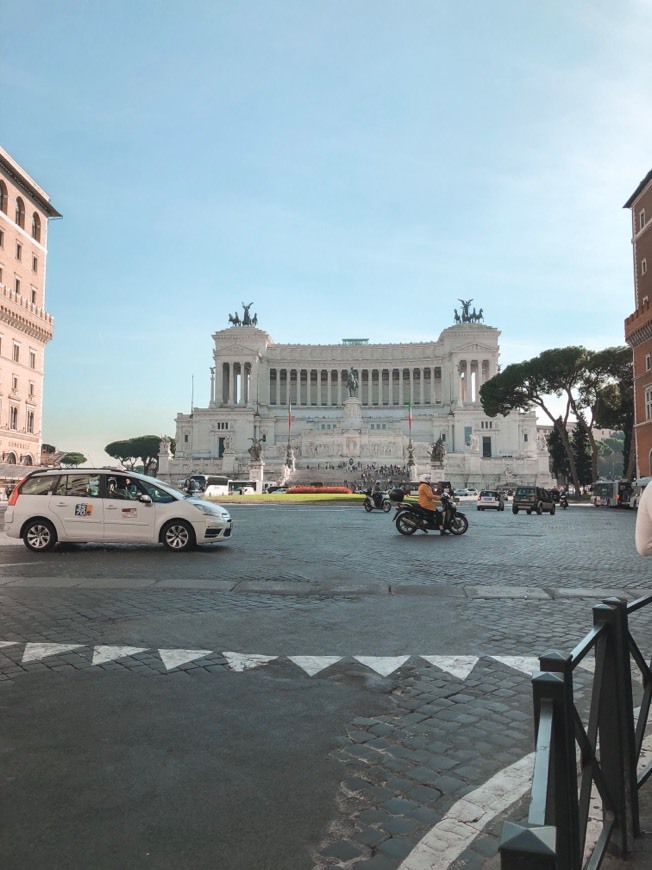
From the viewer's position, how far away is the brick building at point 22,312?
5266 cm

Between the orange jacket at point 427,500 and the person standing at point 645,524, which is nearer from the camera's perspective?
the person standing at point 645,524

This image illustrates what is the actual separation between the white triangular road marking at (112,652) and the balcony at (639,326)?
39.8 meters

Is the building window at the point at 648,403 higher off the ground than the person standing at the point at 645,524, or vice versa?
the building window at the point at 648,403

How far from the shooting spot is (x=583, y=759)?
236cm

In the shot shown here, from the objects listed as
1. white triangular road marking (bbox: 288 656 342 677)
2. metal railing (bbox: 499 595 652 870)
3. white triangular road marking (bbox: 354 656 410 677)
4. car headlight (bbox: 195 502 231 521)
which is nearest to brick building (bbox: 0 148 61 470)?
car headlight (bbox: 195 502 231 521)

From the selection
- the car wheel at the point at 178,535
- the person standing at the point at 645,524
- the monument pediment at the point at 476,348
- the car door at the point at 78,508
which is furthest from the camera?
the monument pediment at the point at 476,348

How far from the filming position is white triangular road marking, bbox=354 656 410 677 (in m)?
5.32

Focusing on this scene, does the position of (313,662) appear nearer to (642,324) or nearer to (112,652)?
(112,652)

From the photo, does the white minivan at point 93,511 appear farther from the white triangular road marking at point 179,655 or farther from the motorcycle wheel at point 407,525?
the white triangular road marking at point 179,655

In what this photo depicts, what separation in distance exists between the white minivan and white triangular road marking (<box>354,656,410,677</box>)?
7.99 metres

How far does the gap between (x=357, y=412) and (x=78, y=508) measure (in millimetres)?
73350

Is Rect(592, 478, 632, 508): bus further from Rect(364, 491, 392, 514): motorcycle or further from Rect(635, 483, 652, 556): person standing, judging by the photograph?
Rect(635, 483, 652, 556): person standing

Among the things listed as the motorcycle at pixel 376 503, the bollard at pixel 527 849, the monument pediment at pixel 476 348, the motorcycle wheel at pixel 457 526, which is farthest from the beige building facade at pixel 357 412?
the bollard at pixel 527 849

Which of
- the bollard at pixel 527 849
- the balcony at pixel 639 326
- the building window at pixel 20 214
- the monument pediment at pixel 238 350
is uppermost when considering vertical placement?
the building window at pixel 20 214
